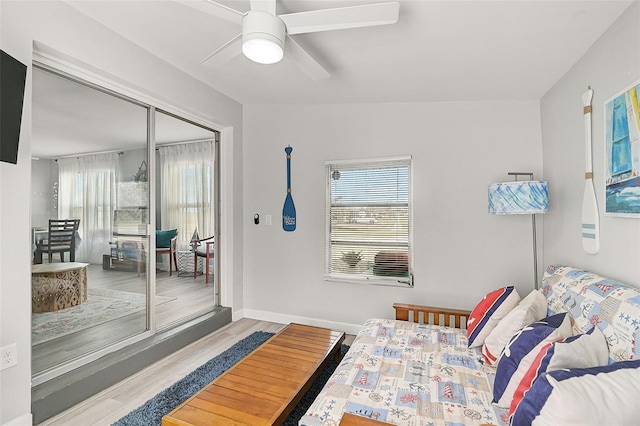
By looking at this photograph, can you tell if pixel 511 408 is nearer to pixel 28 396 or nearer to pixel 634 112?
pixel 634 112

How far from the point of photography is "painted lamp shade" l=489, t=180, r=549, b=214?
7.39 feet

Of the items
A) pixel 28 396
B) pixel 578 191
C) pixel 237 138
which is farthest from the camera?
pixel 237 138

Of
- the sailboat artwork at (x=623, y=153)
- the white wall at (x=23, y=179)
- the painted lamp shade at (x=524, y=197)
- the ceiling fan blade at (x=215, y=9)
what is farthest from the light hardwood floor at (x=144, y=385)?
the sailboat artwork at (x=623, y=153)

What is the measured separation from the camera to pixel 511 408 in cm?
132

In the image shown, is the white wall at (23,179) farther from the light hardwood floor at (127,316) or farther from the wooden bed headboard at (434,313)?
the wooden bed headboard at (434,313)

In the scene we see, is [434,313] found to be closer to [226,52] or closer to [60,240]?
[226,52]

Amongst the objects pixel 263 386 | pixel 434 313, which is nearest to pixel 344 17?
pixel 263 386

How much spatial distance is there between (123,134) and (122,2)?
3.49 feet

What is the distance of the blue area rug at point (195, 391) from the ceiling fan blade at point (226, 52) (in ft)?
7.11

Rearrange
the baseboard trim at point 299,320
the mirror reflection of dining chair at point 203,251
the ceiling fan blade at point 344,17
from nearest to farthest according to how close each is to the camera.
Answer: the ceiling fan blade at point 344,17
the baseboard trim at point 299,320
the mirror reflection of dining chair at point 203,251

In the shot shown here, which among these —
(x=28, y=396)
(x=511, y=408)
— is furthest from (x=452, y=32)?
(x=28, y=396)

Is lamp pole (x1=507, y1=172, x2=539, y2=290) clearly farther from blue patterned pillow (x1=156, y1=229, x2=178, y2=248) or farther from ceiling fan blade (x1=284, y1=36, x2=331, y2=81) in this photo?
blue patterned pillow (x1=156, y1=229, x2=178, y2=248)

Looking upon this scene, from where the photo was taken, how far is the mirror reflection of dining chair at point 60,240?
7.01 feet

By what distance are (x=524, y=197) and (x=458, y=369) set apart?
50.0 inches
